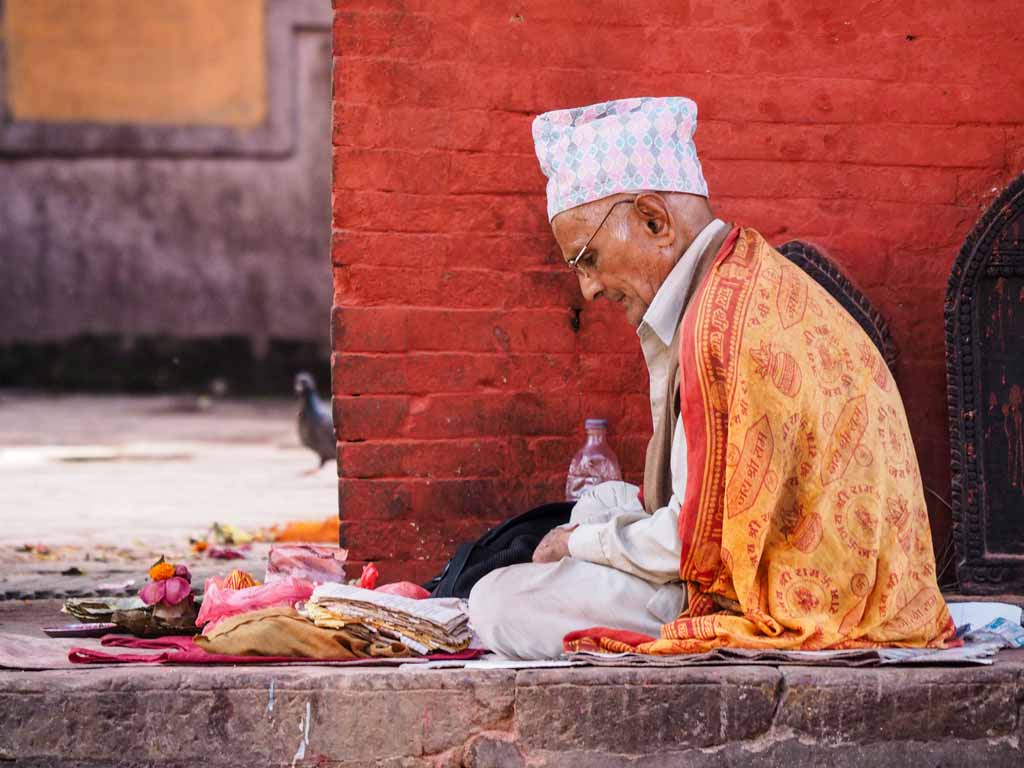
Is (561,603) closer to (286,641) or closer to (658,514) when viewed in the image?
(658,514)

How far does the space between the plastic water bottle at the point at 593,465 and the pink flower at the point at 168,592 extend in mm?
1221

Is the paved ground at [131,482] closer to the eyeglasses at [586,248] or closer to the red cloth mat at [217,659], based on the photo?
the red cloth mat at [217,659]

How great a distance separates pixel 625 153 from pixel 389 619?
126 centimetres

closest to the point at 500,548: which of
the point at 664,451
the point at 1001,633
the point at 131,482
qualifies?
the point at 664,451

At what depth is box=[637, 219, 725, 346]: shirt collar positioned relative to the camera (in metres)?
3.65

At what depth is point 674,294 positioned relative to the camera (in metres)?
3.65

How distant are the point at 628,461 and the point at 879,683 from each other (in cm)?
146

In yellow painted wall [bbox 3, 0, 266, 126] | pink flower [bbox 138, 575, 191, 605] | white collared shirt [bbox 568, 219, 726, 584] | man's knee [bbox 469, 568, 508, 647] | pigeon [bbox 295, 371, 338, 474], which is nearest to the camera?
white collared shirt [bbox 568, 219, 726, 584]

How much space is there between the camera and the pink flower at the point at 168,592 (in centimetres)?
408

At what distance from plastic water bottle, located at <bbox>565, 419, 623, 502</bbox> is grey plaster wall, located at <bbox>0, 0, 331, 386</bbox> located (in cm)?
1160

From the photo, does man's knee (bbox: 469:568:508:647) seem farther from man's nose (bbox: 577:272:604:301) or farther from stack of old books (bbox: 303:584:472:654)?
man's nose (bbox: 577:272:604:301)

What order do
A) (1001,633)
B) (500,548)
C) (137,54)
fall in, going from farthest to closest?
(137,54)
(500,548)
(1001,633)

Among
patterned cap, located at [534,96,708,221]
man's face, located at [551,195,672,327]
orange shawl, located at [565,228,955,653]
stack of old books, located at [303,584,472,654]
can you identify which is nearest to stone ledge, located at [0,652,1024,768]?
orange shawl, located at [565,228,955,653]

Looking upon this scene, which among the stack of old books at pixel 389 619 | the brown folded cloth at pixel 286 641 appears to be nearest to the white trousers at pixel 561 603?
the stack of old books at pixel 389 619
